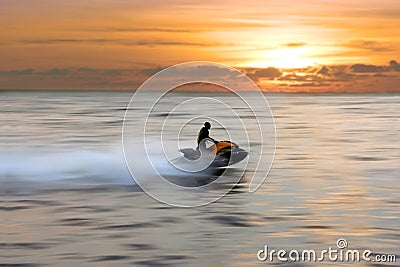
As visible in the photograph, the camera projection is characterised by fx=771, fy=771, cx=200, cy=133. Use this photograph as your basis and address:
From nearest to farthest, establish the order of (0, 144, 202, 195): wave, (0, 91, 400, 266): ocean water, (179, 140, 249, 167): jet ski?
(0, 91, 400, 266): ocean water < (0, 144, 202, 195): wave < (179, 140, 249, 167): jet ski

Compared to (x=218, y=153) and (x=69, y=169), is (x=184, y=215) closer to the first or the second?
(x=218, y=153)

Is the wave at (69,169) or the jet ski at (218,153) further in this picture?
the jet ski at (218,153)

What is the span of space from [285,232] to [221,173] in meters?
8.91

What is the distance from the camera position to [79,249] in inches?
487

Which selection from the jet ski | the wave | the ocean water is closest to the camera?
the ocean water

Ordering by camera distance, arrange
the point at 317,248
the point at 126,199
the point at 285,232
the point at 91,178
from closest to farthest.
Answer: the point at 317,248
the point at 285,232
the point at 126,199
the point at 91,178

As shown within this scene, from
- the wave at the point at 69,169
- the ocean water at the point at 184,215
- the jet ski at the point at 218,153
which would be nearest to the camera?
the ocean water at the point at 184,215

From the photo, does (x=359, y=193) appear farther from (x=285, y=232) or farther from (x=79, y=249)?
(x=79, y=249)

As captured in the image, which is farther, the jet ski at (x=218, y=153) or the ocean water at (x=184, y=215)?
the jet ski at (x=218, y=153)

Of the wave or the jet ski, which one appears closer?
the wave

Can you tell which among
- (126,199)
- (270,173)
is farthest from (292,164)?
(126,199)

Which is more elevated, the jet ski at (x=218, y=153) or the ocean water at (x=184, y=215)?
the jet ski at (x=218, y=153)

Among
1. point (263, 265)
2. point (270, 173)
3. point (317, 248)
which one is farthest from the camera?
point (270, 173)

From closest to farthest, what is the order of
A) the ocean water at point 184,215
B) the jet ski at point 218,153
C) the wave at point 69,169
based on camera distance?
the ocean water at point 184,215 < the wave at point 69,169 < the jet ski at point 218,153
